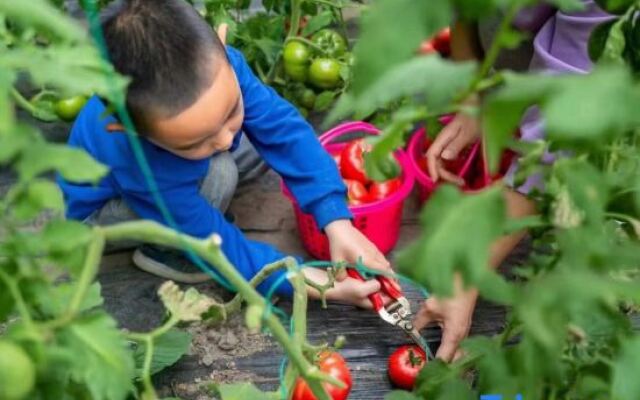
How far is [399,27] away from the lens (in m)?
0.60

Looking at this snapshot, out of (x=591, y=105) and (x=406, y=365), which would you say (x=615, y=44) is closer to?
(x=591, y=105)

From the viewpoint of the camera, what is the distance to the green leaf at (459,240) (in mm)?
615

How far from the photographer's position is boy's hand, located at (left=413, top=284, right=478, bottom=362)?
1.62 metres

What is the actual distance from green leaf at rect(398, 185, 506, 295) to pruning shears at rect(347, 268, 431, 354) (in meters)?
0.94

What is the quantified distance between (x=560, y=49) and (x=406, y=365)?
687mm

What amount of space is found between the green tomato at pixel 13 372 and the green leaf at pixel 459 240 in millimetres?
332

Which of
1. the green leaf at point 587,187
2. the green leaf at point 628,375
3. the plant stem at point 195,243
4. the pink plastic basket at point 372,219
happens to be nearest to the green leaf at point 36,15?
the plant stem at point 195,243

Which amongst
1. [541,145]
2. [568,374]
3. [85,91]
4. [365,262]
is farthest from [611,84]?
[365,262]

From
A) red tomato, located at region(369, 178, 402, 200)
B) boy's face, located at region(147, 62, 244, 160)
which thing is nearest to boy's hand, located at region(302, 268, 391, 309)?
red tomato, located at region(369, 178, 402, 200)

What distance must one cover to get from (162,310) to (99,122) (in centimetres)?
46

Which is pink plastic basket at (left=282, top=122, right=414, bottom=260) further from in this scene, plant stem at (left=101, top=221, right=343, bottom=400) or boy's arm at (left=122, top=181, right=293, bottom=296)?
plant stem at (left=101, top=221, right=343, bottom=400)

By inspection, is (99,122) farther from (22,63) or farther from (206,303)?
(22,63)

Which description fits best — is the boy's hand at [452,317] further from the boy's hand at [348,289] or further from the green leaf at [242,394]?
the green leaf at [242,394]

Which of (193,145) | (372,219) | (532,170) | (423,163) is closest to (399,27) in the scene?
(532,170)
